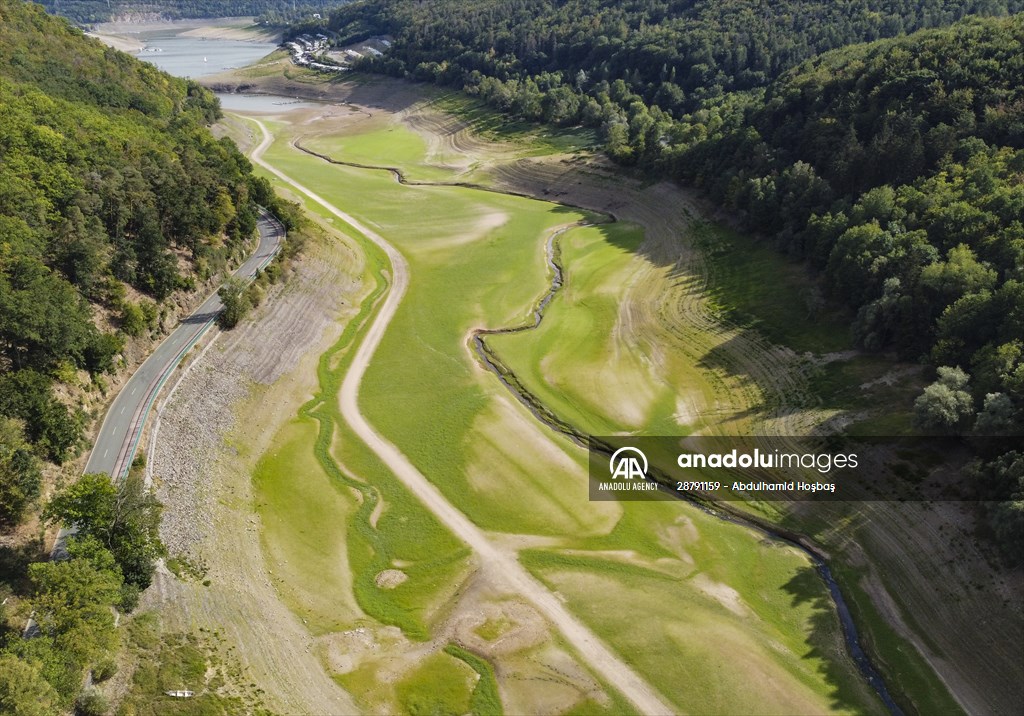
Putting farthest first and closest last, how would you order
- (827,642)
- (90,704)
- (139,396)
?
1. (139,396)
2. (827,642)
3. (90,704)

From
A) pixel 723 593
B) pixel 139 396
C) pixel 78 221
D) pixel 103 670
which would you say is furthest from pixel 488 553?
pixel 78 221

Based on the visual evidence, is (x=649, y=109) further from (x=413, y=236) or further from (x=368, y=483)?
(x=368, y=483)

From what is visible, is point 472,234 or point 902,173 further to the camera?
point 472,234

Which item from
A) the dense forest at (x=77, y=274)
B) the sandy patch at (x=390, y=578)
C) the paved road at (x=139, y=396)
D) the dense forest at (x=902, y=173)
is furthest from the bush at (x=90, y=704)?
the dense forest at (x=902, y=173)

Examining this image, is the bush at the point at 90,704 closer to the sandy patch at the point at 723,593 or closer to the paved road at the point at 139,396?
the paved road at the point at 139,396

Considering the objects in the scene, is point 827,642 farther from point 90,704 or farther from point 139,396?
point 139,396

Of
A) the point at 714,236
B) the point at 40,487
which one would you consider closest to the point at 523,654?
the point at 40,487

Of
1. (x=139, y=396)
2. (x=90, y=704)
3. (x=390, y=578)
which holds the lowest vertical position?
(x=390, y=578)
